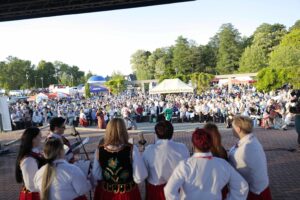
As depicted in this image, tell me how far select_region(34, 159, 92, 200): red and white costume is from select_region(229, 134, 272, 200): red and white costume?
1553mm

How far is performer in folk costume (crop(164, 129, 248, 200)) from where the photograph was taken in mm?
3035

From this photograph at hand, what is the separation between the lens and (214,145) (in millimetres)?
3508

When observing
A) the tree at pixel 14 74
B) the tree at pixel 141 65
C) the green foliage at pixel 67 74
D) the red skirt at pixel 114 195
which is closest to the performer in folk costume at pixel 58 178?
the red skirt at pixel 114 195

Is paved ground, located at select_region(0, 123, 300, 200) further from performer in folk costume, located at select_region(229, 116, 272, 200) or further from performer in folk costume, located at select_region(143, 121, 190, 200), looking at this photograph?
performer in folk costume, located at select_region(143, 121, 190, 200)

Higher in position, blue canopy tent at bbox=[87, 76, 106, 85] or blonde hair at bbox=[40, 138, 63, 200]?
blue canopy tent at bbox=[87, 76, 106, 85]

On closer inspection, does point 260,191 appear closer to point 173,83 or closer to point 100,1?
point 100,1

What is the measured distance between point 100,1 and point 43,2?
1.96 meters

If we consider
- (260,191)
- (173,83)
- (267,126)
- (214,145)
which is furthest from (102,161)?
(173,83)

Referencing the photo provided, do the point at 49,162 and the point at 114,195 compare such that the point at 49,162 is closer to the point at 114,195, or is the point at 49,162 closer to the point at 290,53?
the point at 114,195

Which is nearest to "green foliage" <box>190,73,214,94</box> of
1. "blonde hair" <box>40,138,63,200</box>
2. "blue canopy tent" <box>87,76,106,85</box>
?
"blue canopy tent" <box>87,76,106,85</box>

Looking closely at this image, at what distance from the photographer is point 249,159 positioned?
3.54 metres

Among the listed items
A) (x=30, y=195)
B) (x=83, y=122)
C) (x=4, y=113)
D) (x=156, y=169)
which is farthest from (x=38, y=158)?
(x=83, y=122)

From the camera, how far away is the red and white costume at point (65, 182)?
3.34 m

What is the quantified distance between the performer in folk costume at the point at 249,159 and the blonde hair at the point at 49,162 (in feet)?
5.77
